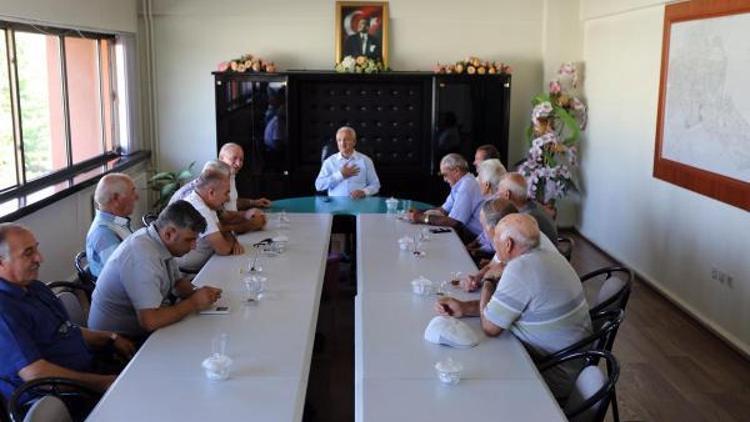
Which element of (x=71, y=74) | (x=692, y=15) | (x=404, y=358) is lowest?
(x=404, y=358)

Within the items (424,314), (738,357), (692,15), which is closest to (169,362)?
(424,314)

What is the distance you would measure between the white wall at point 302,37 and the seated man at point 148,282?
19.0ft

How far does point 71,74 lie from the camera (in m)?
7.53

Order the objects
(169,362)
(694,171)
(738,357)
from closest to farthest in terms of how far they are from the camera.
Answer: (169,362), (738,357), (694,171)

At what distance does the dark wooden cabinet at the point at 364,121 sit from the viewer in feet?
28.3

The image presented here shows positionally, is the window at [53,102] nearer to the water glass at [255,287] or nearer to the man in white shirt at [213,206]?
the man in white shirt at [213,206]

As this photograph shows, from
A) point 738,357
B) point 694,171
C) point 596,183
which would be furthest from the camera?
point 596,183

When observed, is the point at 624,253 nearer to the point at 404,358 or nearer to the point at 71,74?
the point at 404,358

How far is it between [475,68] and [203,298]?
579 centimetres

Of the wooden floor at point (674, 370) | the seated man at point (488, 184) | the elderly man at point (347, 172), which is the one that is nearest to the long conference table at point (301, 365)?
the seated man at point (488, 184)

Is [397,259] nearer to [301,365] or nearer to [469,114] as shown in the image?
[301,365]

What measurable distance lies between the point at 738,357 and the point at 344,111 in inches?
198

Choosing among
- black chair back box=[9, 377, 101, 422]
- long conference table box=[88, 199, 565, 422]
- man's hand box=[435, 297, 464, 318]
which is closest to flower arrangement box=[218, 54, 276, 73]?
long conference table box=[88, 199, 565, 422]

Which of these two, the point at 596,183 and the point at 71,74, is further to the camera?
the point at 596,183
